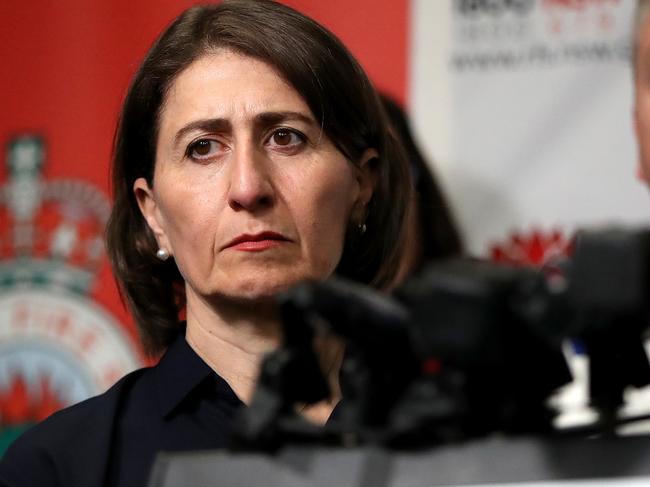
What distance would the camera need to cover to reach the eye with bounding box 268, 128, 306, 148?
4.47 ft

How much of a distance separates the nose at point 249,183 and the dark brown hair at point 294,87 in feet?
0.40

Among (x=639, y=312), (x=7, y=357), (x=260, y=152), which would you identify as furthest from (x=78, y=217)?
(x=639, y=312)

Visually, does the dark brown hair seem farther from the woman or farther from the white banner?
the white banner

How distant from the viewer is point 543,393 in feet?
2.55

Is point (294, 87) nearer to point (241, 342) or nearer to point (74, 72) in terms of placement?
point (241, 342)

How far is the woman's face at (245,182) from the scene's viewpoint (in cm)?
131

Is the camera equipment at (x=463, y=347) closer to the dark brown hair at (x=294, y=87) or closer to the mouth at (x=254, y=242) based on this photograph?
the mouth at (x=254, y=242)

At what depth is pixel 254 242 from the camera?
1.30 meters

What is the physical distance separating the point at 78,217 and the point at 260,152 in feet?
3.88

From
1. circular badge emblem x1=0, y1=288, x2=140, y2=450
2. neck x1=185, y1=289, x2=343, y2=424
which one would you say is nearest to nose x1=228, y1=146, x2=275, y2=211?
neck x1=185, y1=289, x2=343, y2=424

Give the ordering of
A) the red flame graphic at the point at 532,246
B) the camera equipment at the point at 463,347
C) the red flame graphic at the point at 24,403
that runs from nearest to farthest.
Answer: the camera equipment at the point at 463,347 < the red flame graphic at the point at 532,246 < the red flame graphic at the point at 24,403

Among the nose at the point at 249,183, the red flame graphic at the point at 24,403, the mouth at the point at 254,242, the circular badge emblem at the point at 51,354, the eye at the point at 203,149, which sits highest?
the eye at the point at 203,149

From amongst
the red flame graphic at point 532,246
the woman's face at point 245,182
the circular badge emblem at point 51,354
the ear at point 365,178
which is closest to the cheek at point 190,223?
the woman's face at point 245,182

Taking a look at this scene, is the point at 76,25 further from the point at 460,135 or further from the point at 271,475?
the point at 271,475
